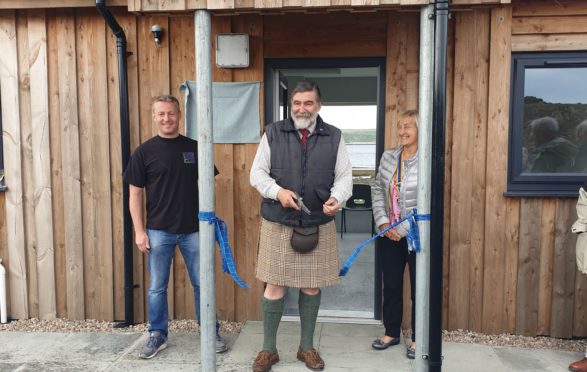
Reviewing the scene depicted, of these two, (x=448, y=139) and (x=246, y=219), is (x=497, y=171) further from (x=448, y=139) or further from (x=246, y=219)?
(x=246, y=219)

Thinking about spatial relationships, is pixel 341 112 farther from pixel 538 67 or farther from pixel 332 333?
pixel 332 333

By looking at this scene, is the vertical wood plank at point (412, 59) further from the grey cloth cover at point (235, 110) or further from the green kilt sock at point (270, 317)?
the green kilt sock at point (270, 317)

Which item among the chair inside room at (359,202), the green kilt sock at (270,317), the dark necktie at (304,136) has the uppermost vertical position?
the dark necktie at (304,136)

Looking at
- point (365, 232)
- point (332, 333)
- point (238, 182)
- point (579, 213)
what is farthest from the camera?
point (365, 232)

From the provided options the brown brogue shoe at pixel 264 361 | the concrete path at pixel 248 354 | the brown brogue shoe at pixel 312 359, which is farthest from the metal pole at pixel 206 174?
the brown brogue shoe at pixel 312 359

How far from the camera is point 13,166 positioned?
370cm

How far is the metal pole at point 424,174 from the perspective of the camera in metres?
A: 2.28

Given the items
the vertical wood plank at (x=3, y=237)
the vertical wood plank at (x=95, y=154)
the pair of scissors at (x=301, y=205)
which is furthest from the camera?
the vertical wood plank at (x=3, y=237)

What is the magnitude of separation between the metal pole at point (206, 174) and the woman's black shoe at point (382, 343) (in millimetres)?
1121

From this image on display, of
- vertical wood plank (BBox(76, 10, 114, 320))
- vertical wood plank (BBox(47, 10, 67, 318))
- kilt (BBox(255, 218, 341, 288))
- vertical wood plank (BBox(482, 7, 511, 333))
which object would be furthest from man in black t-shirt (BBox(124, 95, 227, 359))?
vertical wood plank (BBox(482, 7, 511, 333))

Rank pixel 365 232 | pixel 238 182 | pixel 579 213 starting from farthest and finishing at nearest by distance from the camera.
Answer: pixel 365 232 → pixel 238 182 → pixel 579 213

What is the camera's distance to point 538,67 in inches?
131

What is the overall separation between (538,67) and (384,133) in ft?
3.99

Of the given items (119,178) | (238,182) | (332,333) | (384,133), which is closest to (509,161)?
(384,133)
